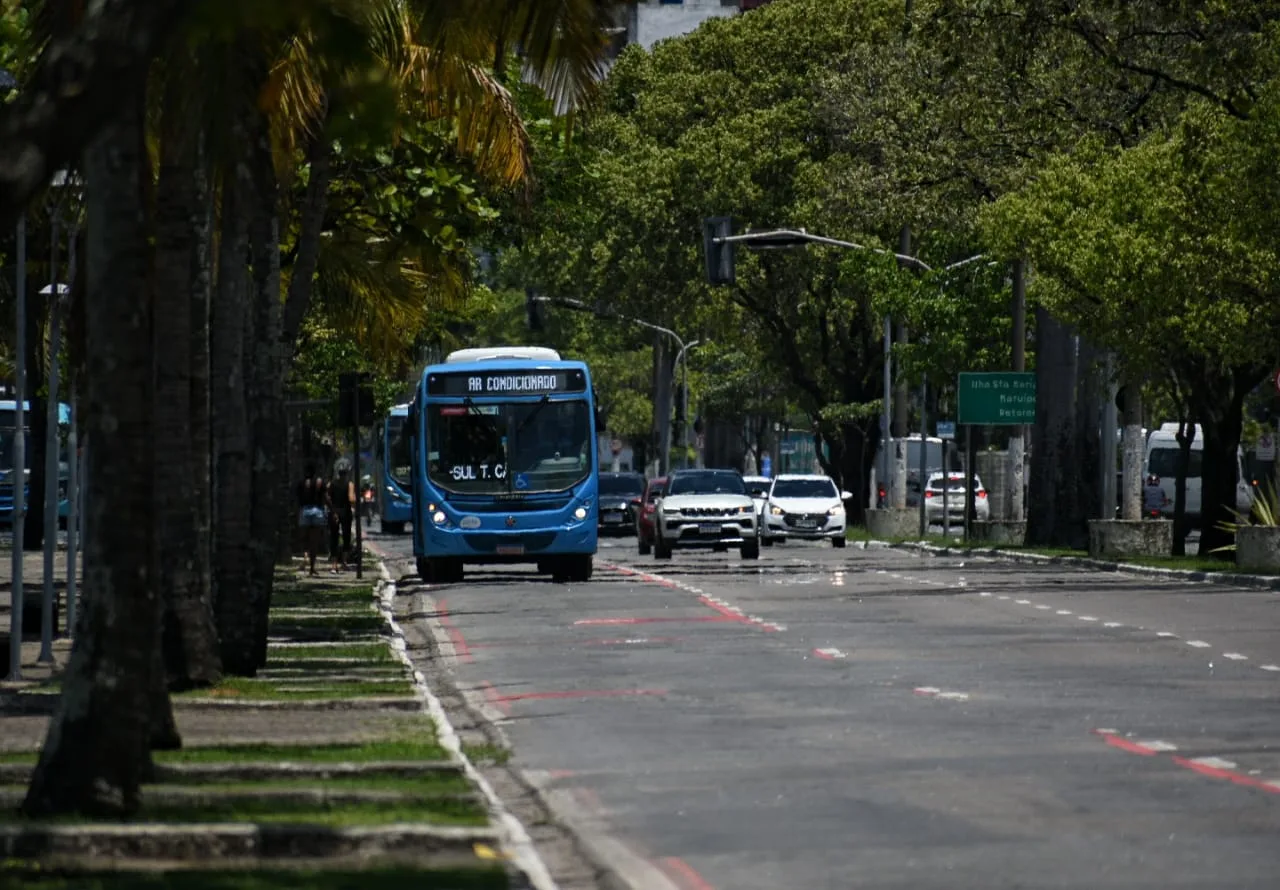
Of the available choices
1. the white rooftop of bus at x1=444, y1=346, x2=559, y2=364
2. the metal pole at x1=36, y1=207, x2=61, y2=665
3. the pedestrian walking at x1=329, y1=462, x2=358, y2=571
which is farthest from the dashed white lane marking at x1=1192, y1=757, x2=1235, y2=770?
the pedestrian walking at x1=329, y1=462, x2=358, y2=571

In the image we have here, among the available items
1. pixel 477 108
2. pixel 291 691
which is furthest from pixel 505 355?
pixel 291 691

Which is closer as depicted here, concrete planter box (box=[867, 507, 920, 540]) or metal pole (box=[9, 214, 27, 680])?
metal pole (box=[9, 214, 27, 680])

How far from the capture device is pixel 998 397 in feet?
171

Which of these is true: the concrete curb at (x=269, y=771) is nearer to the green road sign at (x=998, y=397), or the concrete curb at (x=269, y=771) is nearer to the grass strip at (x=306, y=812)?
the grass strip at (x=306, y=812)

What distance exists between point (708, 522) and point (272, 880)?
3809 cm

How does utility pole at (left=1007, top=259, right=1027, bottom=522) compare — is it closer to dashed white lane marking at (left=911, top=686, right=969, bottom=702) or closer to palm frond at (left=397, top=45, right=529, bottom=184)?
palm frond at (left=397, top=45, right=529, bottom=184)

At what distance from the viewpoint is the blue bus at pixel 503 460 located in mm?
38312

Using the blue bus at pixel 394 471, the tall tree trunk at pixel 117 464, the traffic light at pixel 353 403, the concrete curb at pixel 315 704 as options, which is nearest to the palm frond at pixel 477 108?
the concrete curb at pixel 315 704

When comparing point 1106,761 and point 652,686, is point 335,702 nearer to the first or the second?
point 652,686

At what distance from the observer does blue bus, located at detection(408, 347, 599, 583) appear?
38312 millimetres

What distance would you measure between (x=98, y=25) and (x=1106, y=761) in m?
7.75

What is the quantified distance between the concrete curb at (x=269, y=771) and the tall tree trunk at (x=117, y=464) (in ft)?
1.70

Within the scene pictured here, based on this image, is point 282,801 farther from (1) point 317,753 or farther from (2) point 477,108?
(2) point 477,108

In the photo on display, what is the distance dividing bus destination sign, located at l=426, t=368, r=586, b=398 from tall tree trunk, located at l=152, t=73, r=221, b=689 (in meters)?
20.0
